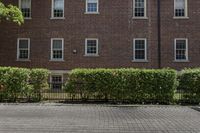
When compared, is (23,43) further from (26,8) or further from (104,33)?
(104,33)

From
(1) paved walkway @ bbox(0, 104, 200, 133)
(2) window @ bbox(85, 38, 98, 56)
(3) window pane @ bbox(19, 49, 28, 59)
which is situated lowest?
(1) paved walkway @ bbox(0, 104, 200, 133)

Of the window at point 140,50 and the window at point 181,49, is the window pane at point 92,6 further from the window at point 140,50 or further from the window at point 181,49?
the window at point 181,49

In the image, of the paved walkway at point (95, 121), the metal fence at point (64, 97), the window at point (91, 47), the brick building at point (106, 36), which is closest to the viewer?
the paved walkway at point (95, 121)

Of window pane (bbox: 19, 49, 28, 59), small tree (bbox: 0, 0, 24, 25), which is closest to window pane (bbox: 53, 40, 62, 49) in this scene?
window pane (bbox: 19, 49, 28, 59)

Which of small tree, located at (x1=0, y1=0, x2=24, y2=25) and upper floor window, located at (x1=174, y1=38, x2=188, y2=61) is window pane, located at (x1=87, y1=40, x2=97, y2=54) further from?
small tree, located at (x1=0, y1=0, x2=24, y2=25)

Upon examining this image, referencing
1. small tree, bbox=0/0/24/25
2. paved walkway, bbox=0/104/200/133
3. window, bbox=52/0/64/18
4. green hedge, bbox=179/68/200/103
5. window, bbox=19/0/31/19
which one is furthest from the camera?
window, bbox=19/0/31/19

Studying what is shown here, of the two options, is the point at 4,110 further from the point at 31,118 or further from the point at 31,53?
the point at 31,53

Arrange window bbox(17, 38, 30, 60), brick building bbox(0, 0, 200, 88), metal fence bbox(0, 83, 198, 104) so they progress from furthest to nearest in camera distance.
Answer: window bbox(17, 38, 30, 60), brick building bbox(0, 0, 200, 88), metal fence bbox(0, 83, 198, 104)

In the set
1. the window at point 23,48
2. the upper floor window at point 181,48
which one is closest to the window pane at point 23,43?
the window at point 23,48

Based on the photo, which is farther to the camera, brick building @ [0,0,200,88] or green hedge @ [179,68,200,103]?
brick building @ [0,0,200,88]

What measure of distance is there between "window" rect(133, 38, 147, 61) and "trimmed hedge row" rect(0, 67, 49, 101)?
12.2 metres

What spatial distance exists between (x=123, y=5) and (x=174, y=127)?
70.3 feet

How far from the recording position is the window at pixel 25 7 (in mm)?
33594

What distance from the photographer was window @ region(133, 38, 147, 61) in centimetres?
3272
